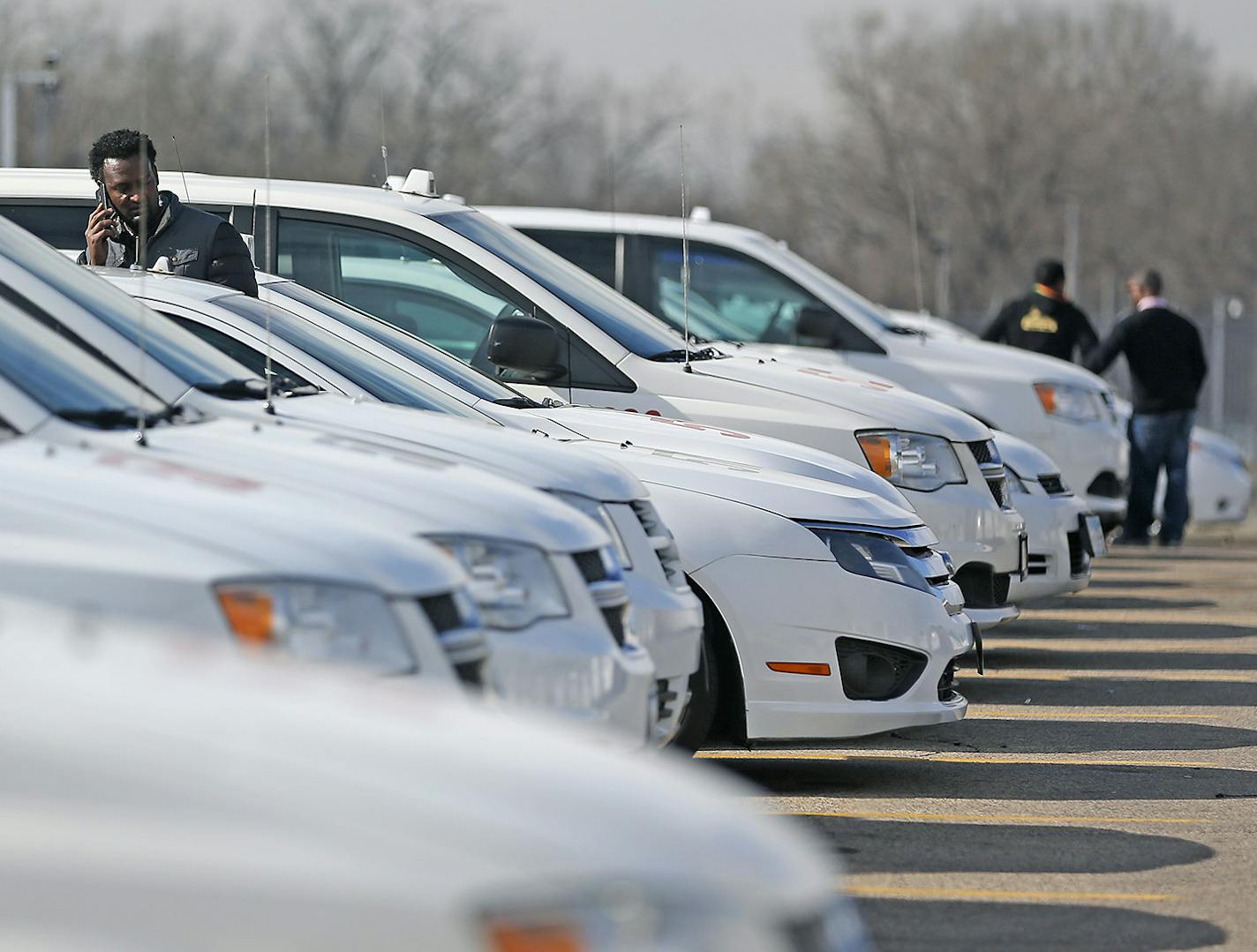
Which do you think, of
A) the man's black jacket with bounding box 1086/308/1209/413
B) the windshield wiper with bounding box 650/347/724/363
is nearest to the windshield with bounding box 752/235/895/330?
the man's black jacket with bounding box 1086/308/1209/413

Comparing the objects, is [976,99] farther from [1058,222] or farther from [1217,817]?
[1217,817]

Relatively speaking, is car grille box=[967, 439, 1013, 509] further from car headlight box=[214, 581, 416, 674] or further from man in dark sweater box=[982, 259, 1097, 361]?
man in dark sweater box=[982, 259, 1097, 361]

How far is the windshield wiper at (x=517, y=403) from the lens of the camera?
284 inches

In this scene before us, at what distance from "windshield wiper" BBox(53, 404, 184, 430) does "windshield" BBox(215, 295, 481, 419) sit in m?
2.00

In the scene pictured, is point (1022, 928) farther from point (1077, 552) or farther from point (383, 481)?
point (1077, 552)

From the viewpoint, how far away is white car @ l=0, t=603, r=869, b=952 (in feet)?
7.75

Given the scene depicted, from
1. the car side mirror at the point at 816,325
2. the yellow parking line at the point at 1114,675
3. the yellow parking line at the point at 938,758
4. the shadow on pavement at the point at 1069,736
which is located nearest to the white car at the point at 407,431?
the yellow parking line at the point at 938,758

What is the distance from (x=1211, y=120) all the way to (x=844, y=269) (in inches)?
689

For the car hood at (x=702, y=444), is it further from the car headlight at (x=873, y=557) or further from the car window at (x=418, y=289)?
the car window at (x=418, y=289)

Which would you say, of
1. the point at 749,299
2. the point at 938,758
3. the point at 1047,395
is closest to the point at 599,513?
the point at 938,758

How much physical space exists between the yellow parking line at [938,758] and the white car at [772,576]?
0.75 metres

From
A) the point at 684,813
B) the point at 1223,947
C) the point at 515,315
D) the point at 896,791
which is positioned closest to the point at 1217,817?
the point at 896,791

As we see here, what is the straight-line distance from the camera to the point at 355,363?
6754 mm

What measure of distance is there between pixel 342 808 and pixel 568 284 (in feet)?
20.9
